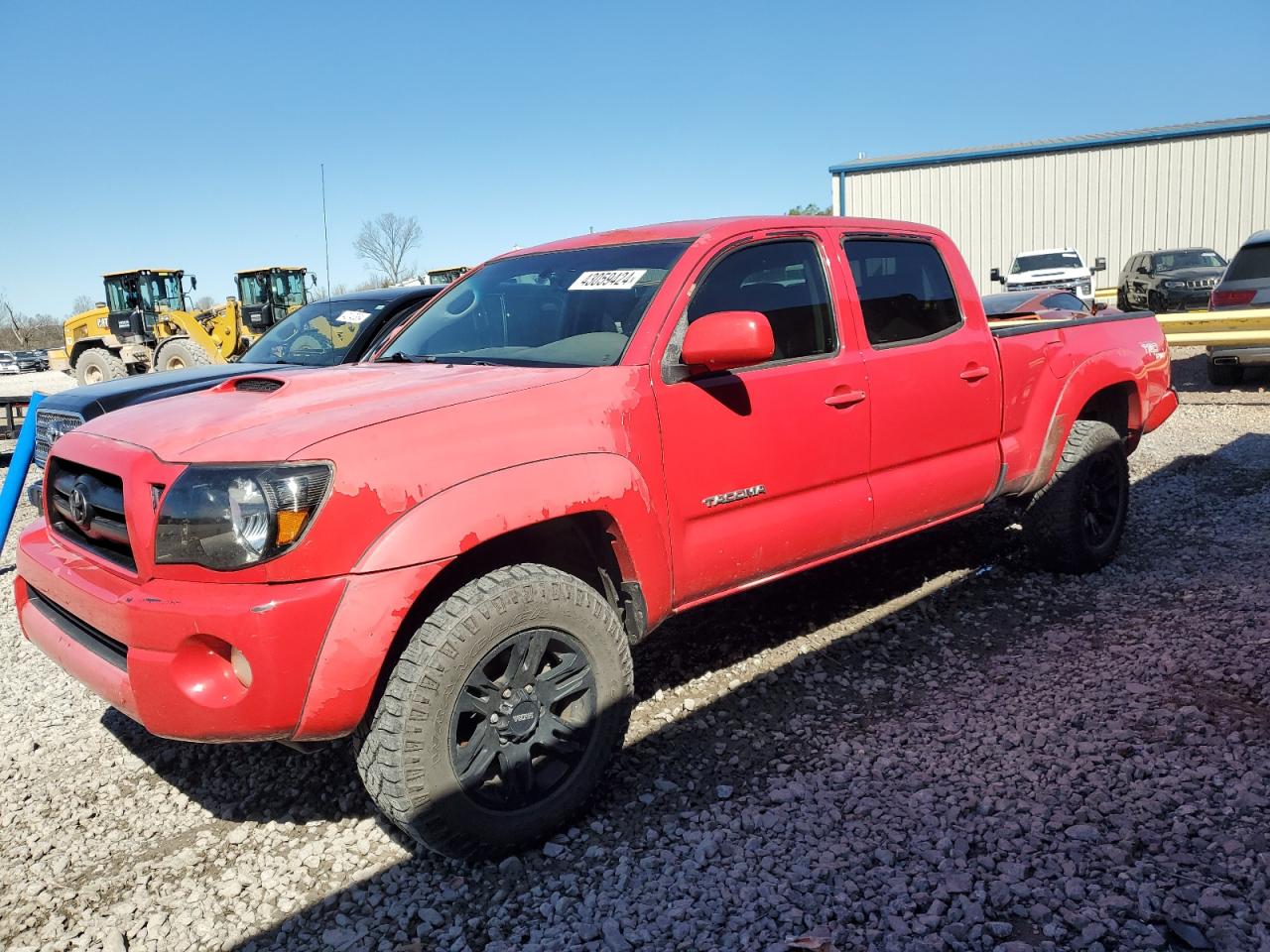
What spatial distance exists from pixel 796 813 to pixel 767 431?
4.22 feet

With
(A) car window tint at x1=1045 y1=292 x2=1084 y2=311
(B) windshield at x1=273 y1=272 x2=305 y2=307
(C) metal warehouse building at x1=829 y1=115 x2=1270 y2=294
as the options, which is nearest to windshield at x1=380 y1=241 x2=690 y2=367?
(A) car window tint at x1=1045 y1=292 x2=1084 y2=311

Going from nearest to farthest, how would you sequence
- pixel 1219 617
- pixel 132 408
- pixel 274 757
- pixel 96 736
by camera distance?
pixel 132 408, pixel 274 757, pixel 96 736, pixel 1219 617

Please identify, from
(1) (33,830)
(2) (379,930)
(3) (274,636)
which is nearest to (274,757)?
(1) (33,830)

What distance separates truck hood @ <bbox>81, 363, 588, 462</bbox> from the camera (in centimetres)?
253

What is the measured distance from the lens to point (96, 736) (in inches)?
152

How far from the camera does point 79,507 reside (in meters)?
2.89

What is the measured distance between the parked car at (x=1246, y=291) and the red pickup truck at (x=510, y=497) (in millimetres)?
8624

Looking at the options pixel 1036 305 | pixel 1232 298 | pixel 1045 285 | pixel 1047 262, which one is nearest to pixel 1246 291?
pixel 1232 298

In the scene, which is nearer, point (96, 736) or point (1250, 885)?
point (1250, 885)

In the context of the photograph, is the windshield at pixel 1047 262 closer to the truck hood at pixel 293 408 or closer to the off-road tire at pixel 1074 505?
the off-road tire at pixel 1074 505

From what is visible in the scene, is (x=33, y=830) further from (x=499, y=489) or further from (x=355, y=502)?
Result: (x=499, y=489)

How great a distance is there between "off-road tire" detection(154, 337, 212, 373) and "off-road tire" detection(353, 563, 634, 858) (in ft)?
41.7

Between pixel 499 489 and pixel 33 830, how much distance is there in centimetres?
208

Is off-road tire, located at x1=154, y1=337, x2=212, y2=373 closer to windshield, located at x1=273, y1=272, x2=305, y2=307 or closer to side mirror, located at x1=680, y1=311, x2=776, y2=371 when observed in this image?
windshield, located at x1=273, y1=272, x2=305, y2=307
